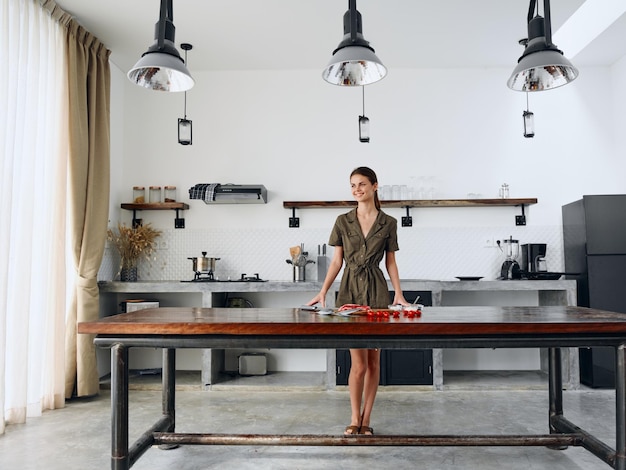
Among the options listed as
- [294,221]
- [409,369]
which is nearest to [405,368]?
[409,369]

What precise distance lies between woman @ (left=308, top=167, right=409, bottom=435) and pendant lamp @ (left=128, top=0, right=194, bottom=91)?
1.18 meters

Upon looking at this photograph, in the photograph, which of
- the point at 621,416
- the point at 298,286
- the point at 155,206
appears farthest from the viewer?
the point at 155,206

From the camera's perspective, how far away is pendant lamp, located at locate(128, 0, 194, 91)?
8.83 feet

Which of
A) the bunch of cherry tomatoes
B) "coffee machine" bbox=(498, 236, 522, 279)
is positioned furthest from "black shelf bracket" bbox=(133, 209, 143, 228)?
"coffee machine" bbox=(498, 236, 522, 279)

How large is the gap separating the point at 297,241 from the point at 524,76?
2.87 m

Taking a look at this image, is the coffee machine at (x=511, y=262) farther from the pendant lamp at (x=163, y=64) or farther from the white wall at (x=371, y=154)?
the pendant lamp at (x=163, y=64)

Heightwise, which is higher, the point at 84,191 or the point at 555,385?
the point at 84,191

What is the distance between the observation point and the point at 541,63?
8.78 ft

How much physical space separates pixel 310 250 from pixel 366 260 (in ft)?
6.87

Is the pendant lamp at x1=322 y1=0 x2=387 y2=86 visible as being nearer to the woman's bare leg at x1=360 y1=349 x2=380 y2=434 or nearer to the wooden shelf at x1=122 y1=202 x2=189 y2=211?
the woman's bare leg at x1=360 y1=349 x2=380 y2=434

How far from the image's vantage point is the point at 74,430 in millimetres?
3293

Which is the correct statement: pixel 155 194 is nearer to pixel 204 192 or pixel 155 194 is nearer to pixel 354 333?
pixel 204 192

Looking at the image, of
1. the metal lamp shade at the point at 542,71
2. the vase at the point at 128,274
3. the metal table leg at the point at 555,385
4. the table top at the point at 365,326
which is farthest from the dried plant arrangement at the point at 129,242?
the metal table leg at the point at 555,385

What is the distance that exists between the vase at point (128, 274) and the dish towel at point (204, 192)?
0.95 m
